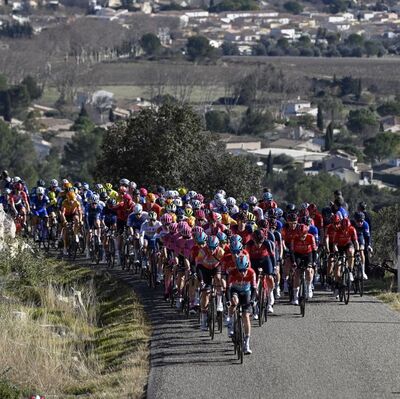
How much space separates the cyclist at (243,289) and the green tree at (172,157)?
64.2 feet

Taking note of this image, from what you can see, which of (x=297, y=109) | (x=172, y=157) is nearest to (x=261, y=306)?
(x=172, y=157)

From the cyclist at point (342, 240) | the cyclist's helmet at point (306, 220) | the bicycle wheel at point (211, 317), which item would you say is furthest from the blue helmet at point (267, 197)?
the bicycle wheel at point (211, 317)

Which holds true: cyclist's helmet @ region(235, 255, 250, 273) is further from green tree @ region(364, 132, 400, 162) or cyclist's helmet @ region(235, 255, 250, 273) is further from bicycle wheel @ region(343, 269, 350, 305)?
green tree @ region(364, 132, 400, 162)

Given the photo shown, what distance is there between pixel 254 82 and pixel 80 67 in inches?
886

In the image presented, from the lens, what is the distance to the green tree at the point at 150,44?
166875 millimetres

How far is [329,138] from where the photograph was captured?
110188 millimetres

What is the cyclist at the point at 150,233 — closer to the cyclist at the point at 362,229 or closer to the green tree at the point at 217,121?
the cyclist at the point at 362,229

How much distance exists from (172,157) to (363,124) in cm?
7611

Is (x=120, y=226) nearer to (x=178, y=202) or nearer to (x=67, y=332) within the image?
(x=178, y=202)

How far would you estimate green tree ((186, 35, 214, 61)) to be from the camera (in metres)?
164

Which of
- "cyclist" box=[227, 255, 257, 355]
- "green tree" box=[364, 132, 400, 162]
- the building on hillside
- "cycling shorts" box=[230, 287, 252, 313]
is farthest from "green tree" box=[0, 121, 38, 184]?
"cycling shorts" box=[230, 287, 252, 313]

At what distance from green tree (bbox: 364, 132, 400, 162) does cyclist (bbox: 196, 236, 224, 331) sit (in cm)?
8441

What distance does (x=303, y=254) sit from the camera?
22.8 metres


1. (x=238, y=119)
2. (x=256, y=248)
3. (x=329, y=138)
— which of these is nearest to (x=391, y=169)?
(x=329, y=138)
